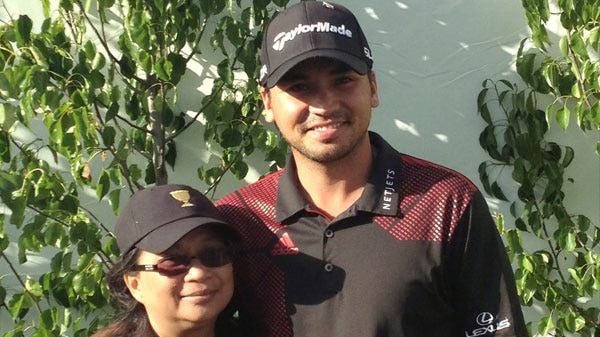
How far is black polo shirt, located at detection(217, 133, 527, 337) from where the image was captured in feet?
7.75

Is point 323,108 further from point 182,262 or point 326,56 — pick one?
point 182,262

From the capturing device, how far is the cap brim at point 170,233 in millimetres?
2377

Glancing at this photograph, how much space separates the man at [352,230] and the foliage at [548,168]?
1.42 m

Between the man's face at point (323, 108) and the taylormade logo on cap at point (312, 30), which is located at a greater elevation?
the taylormade logo on cap at point (312, 30)

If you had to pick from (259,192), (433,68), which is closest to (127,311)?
(259,192)

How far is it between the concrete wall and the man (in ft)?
4.66

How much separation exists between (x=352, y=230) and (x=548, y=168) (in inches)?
66.5

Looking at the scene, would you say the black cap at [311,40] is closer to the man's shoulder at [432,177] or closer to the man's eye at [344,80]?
the man's eye at [344,80]

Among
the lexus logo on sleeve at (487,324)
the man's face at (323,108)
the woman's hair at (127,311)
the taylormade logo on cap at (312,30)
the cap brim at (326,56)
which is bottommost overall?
the woman's hair at (127,311)

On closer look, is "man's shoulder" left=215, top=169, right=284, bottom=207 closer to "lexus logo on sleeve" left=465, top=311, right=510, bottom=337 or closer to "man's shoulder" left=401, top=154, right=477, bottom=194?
"man's shoulder" left=401, top=154, right=477, bottom=194

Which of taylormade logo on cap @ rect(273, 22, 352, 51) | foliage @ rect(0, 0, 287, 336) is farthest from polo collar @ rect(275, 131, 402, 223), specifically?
foliage @ rect(0, 0, 287, 336)

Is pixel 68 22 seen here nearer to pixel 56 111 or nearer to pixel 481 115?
pixel 56 111

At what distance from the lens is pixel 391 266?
93.5 inches

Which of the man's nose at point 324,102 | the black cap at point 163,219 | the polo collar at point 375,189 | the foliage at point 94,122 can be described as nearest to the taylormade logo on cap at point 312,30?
the man's nose at point 324,102
